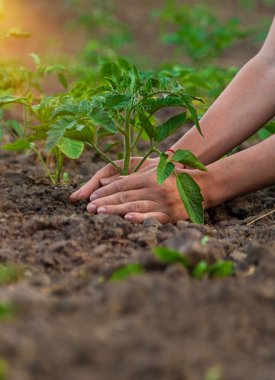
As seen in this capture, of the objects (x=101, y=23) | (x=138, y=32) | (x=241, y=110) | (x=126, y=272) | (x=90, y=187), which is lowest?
(x=138, y=32)

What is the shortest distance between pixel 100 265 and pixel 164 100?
28.8 inches

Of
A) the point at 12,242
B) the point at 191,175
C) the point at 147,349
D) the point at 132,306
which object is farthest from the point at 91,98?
the point at 147,349

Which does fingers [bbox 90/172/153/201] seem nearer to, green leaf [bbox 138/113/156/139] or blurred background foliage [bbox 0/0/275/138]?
green leaf [bbox 138/113/156/139]

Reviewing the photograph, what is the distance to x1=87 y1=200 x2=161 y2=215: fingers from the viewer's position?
8.00 feet

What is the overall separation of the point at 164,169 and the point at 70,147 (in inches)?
12.0

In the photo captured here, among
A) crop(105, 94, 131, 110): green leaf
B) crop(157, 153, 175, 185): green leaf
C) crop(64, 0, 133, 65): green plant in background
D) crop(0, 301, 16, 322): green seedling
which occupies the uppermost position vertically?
crop(0, 301, 16, 322): green seedling

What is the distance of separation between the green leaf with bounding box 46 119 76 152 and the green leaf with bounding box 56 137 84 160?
89 millimetres

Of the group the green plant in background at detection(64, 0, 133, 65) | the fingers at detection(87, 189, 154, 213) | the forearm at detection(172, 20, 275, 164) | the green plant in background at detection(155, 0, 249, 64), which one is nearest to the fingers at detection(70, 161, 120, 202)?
the fingers at detection(87, 189, 154, 213)

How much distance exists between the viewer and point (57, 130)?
2311 millimetres

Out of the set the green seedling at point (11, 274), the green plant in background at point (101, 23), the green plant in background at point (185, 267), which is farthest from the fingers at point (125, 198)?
the green plant in background at point (101, 23)

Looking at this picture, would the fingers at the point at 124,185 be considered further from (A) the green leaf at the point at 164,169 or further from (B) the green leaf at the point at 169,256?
(B) the green leaf at the point at 169,256

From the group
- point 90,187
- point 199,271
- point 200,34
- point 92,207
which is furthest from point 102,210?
point 200,34

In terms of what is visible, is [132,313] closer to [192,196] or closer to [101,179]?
[192,196]

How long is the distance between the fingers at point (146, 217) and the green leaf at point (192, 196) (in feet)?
0.32
